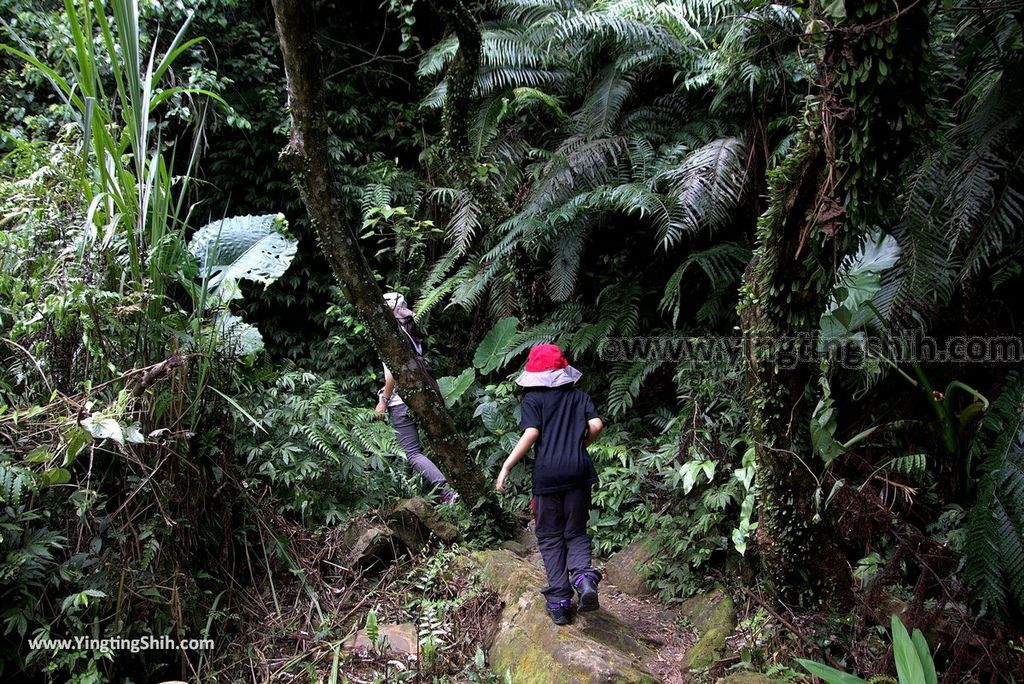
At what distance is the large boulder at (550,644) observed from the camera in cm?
271

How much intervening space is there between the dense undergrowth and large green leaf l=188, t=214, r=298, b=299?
0.03 meters

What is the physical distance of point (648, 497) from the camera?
4.20 m

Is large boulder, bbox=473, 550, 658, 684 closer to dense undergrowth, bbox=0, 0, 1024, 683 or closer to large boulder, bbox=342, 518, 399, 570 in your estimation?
dense undergrowth, bbox=0, 0, 1024, 683

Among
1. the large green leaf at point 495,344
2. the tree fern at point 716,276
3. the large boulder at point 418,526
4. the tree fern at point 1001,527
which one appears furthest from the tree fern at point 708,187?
the large boulder at point 418,526

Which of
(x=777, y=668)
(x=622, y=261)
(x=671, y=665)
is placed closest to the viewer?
(x=777, y=668)

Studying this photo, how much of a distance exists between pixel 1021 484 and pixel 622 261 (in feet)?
11.2

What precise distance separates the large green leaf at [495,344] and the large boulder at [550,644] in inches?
95.1

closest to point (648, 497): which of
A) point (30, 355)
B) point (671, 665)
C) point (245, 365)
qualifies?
point (671, 665)

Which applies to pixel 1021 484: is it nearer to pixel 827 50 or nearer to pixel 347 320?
pixel 827 50

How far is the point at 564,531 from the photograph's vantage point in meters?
3.22

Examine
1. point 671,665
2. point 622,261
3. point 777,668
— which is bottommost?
point 671,665

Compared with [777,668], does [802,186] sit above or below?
above

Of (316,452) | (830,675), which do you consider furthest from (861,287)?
(316,452)

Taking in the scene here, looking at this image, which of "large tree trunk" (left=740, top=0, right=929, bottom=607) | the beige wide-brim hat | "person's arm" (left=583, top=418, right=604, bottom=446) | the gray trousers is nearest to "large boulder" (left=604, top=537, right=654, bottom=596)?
"large tree trunk" (left=740, top=0, right=929, bottom=607)
